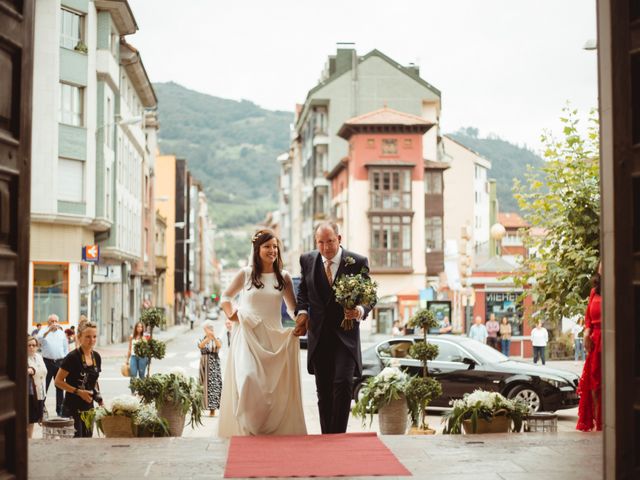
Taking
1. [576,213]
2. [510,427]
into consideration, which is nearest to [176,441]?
[510,427]

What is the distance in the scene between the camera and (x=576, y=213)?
19609 mm

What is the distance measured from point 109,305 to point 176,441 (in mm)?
A: 44725

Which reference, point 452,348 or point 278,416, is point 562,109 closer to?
point 452,348

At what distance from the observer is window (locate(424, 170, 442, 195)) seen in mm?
75312

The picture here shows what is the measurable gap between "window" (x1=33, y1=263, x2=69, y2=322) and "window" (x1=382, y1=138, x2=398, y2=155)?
3390cm

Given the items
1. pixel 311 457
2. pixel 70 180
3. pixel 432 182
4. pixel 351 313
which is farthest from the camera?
pixel 432 182

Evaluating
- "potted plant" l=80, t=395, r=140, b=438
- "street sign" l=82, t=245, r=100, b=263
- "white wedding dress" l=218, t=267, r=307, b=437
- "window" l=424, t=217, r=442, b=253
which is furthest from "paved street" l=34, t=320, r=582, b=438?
"window" l=424, t=217, r=442, b=253

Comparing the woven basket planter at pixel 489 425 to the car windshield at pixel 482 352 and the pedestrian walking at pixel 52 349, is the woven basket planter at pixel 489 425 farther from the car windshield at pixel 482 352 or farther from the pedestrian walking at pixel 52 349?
the pedestrian walking at pixel 52 349

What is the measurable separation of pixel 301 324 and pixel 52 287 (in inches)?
1370

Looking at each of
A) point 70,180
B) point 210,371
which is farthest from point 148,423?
point 70,180

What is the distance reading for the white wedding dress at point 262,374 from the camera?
33.0 feet

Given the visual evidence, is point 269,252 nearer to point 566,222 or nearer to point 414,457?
point 414,457

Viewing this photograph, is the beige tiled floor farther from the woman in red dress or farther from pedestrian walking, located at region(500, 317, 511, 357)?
pedestrian walking, located at region(500, 317, 511, 357)

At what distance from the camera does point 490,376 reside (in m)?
20.4
